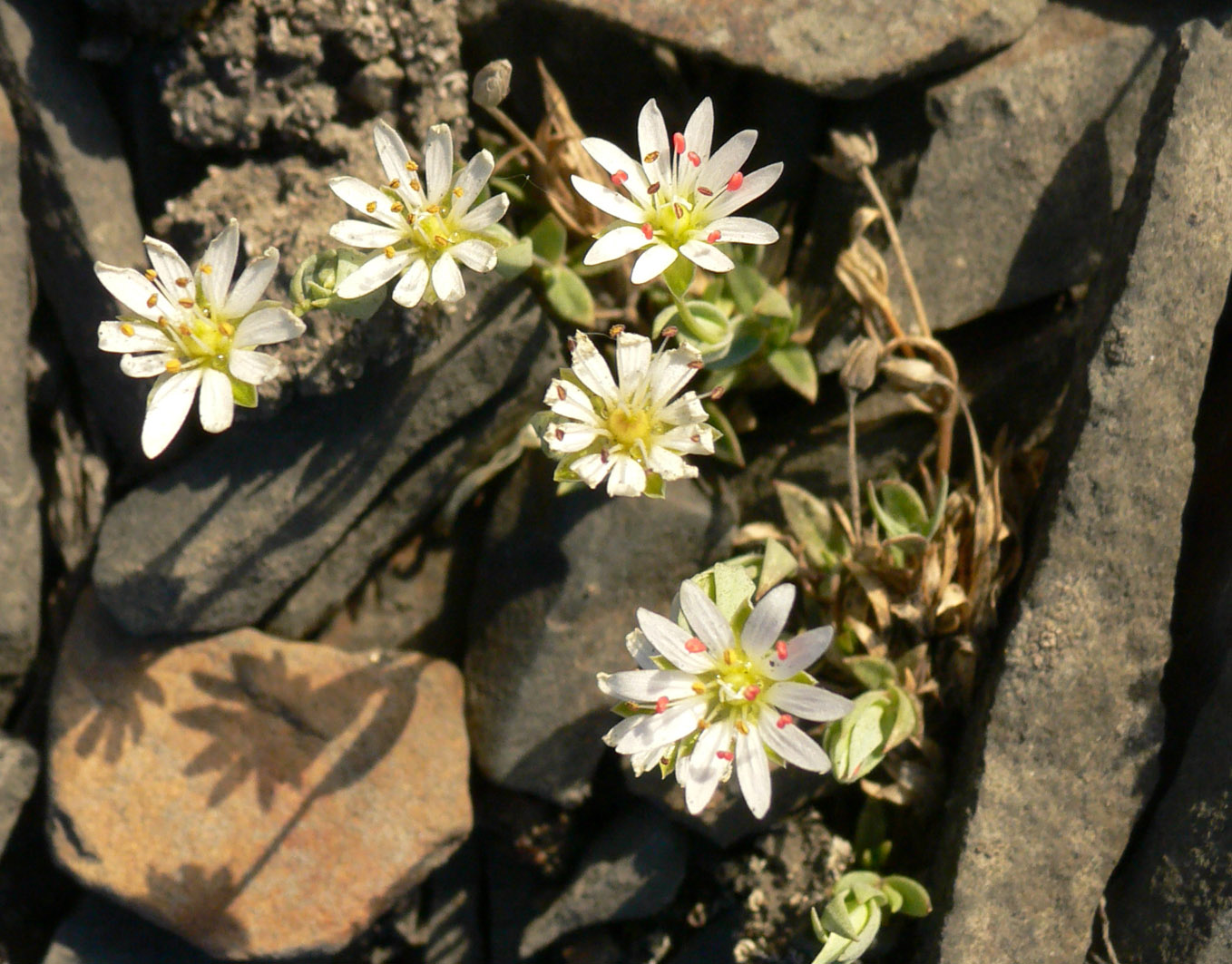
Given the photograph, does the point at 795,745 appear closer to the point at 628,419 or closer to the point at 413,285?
the point at 628,419

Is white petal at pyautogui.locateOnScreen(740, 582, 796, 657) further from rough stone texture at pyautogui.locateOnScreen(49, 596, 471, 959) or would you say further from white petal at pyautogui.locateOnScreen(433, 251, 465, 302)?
rough stone texture at pyautogui.locateOnScreen(49, 596, 471, 959)

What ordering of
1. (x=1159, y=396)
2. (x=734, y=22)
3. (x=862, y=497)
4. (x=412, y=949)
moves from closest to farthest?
1. (x=1159, y=396)
2. (x=734, y=22)
3. (x=862, y=497)
4. (x=412, y=949)


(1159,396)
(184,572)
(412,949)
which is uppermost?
(1159,396)

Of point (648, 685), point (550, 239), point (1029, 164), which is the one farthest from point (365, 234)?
point (1029, 164)

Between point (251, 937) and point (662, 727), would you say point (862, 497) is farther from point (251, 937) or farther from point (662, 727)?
point (251, 937)

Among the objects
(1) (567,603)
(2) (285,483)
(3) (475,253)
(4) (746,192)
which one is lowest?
(1) (567,603)

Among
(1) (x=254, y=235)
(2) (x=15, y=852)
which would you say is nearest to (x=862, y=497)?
(1) (x=254, y=235)

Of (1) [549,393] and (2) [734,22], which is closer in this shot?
(1) [549,393]
